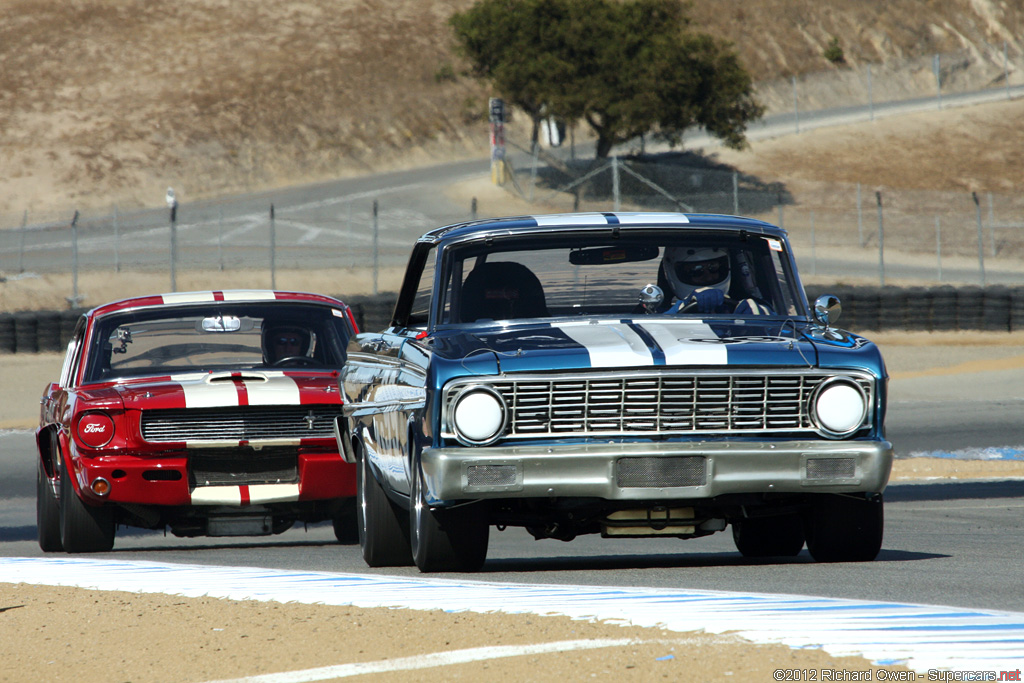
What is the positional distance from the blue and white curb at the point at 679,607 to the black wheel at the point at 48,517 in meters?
2.21

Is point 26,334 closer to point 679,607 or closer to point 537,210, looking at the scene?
point 679,607

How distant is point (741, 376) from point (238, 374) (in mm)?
3940

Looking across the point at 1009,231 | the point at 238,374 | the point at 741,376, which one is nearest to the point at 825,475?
the point at 741,376

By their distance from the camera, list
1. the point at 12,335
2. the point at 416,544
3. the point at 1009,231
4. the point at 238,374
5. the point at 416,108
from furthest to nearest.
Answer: the point at 416,108 → the point at 1009,231 → the point at 12,335 → the point at 238,374 → the point at 416,544

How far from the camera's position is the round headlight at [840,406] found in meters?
6.42

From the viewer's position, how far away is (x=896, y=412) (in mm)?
19234

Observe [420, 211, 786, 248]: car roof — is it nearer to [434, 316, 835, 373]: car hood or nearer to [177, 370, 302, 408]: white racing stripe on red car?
[434, 316, 835, 373]: car hood

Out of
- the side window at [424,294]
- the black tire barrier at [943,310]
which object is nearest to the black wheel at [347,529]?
the side window at [424,294]

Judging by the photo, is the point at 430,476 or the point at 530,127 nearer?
the point at 430,476

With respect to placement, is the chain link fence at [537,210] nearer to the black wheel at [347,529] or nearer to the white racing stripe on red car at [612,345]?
the black wheel at [347,529]

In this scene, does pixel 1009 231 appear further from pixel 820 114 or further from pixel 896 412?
pixel 896 412

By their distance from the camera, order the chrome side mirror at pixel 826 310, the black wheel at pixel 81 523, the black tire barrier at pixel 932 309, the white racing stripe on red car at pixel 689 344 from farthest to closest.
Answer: the black tire barrier at pixel 932 309 < the black wheel at pixel 81 523 < the chrome side mirror at pixel 826 310 < the white racing stripe on red car at pixel 689 344

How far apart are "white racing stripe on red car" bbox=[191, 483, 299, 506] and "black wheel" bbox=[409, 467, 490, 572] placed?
236cm

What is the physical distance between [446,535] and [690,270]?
186cm
